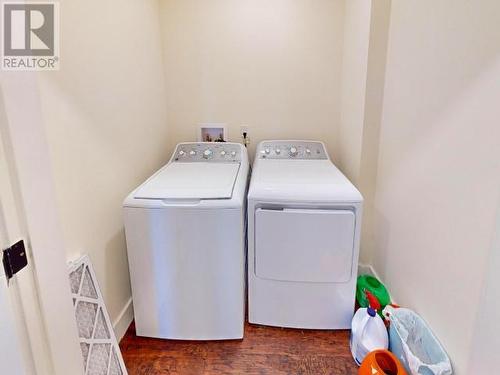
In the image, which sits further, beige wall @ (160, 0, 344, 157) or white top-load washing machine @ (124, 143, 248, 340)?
beige wall @ (160, 0, 344, 157)

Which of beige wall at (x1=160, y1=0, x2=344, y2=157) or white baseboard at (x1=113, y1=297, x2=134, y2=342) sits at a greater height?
beige wall at (x1=160, y1=0, x2=344, y2=157)

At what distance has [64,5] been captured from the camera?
49.6 inches

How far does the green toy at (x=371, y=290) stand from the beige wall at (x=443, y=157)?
0.27 ft

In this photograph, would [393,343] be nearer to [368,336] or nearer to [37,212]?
[368,336]

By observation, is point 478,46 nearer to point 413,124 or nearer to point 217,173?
point 413,124

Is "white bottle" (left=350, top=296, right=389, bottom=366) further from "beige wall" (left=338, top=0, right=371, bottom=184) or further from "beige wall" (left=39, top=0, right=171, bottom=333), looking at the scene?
"beige wall" (left=39, top=0, right=171, bottom=333)

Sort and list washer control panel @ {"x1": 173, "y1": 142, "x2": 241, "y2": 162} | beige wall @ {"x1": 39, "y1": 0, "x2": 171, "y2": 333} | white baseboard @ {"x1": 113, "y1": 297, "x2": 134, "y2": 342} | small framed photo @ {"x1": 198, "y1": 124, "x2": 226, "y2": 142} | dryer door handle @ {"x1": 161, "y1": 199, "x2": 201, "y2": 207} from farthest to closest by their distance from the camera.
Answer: small framed photo @ {"x1": 198, "y1": 124, "x2": 226, "y2": 142}
washer control panel @ {"x1": 173, "y1": 142, "x2": 241, "y2": 162}
white baseboard @ {"x1": 113, "y1": 297, "x2": 134, "y2": 342}
dryer door handle @ {"x1": 161, "y1": 199, "x2": 201, "y2": 207}
beige wall @ {"x1": 39, "y1": 0, "x2": 171, "y2": 333}

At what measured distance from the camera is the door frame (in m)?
0.65

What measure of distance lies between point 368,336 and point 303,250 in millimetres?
507

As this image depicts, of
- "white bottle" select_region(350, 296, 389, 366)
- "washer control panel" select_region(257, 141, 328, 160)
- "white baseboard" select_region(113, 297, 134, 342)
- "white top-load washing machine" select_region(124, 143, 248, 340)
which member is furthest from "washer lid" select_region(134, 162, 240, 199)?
"white bottle" select_region(350, 296, 389, 366)

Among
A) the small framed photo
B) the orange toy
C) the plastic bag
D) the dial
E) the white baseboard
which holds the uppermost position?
the small framed photo

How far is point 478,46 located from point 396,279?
1.22 metres

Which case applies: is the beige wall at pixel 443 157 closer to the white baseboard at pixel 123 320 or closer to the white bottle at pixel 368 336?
the white bottle at pixel 368 336

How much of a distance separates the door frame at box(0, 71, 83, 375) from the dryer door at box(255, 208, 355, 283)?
1.01 m
